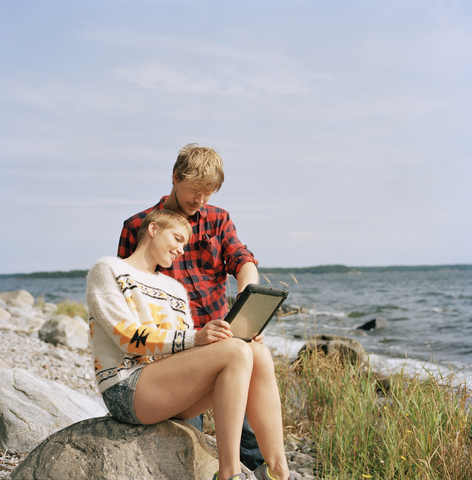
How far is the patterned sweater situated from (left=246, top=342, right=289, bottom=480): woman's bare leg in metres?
0.36

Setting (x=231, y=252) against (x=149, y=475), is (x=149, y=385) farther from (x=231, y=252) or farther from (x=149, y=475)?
(x=231, y=252)

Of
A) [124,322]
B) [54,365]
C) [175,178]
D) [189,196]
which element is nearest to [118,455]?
[124,322]

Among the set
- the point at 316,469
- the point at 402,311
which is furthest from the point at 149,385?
the point at 402,311

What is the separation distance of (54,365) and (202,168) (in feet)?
15.9

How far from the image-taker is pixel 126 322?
2318 millimetres

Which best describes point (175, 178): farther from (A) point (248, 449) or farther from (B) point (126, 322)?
(A) point (248, 449)

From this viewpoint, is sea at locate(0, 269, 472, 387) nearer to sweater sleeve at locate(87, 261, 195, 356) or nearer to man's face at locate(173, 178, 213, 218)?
man's face at locate(173, 178, 213, 218)

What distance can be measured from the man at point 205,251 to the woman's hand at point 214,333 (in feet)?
1.99

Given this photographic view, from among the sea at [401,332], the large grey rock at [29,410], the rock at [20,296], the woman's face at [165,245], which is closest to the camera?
the woman's face at [165,245]

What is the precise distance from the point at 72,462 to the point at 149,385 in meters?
0.56

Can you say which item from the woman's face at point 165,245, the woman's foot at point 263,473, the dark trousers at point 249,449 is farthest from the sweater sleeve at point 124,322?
the dark trousers at point 249,449

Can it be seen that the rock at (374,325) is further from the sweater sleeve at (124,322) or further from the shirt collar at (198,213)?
the sweater sleeve at (124,322)

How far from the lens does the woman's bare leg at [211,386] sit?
2205 millimetres

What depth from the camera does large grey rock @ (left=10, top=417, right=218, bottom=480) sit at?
7.77ft
